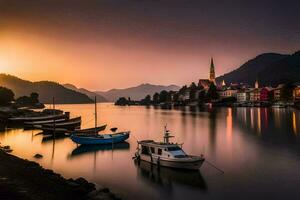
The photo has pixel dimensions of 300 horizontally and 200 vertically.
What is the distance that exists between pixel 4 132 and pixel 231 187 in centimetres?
6753

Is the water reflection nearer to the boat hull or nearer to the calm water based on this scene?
the calm water

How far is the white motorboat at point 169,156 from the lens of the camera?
33156 millimetres

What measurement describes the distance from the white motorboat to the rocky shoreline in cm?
1050

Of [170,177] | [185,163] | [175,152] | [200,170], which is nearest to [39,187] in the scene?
[170,177]

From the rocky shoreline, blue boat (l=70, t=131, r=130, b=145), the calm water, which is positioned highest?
blue boat (l=70, t=131, r=130, b=145)

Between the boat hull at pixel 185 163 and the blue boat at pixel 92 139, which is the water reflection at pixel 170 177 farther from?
the blue boat at pixel 92 139

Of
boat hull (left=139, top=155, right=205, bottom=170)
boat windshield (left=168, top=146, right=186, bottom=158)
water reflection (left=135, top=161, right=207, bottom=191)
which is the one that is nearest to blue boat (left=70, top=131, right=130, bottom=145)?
water reflection (left=135, top=161, right=207, bottom=191)

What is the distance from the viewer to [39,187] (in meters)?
24.6

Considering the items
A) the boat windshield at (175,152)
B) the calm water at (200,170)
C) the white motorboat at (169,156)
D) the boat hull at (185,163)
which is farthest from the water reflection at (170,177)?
the boat windshield at (175,152)

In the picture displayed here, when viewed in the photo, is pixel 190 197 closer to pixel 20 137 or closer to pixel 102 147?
pixel 102 147

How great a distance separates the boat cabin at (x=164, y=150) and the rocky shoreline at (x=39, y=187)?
35.9ft

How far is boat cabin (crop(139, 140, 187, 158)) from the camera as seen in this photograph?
113 ft

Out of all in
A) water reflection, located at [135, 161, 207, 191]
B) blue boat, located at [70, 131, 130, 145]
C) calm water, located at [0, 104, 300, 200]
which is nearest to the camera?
calm water, located at [0, 104, 300, 200]

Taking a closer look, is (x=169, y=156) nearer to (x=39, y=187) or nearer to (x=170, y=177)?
(x=170, y=177)
